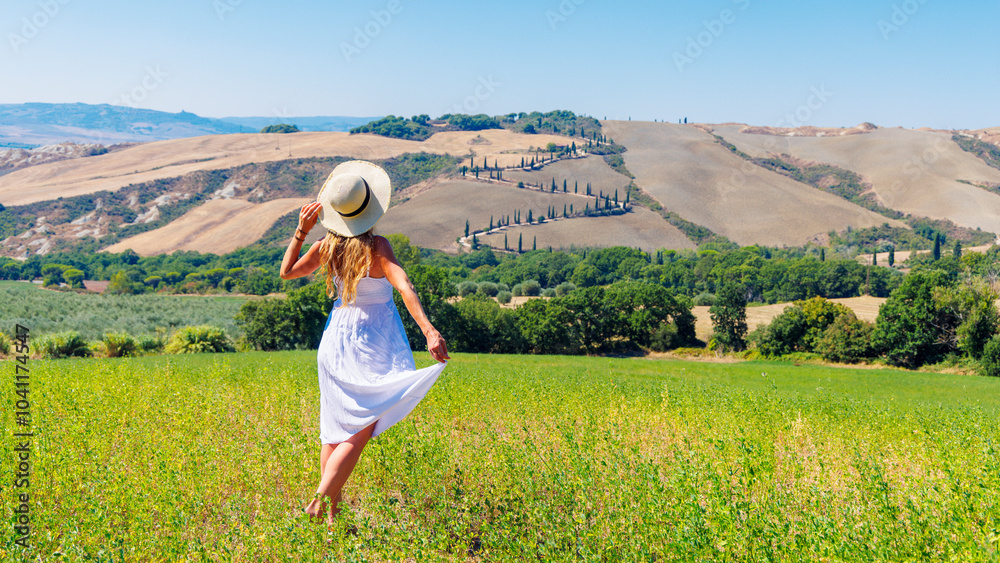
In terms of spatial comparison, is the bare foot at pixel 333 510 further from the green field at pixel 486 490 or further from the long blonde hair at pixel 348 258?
the long blonde hair at pixel 348 258

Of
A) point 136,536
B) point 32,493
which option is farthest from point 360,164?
point 32,493

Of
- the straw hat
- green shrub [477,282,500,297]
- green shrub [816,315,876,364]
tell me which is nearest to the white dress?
the straw hat

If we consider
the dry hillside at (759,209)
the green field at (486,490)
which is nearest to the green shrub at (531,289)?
the dry hillside at (759,209)

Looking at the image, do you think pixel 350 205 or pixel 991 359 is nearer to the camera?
pixel 350 205

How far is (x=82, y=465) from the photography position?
540 cm

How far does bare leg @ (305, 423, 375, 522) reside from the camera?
4.67 metres

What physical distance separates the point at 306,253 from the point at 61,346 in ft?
110

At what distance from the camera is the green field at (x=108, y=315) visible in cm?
4488

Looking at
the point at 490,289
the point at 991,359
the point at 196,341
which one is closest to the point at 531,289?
the point at 490,289

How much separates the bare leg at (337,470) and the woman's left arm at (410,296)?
970 mm

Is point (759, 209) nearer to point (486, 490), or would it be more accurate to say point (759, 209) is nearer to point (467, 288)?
point (467, 288)

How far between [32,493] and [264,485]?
1674 mm

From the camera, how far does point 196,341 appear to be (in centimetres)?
3900

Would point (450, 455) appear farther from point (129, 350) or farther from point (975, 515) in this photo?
point (129, 350)
